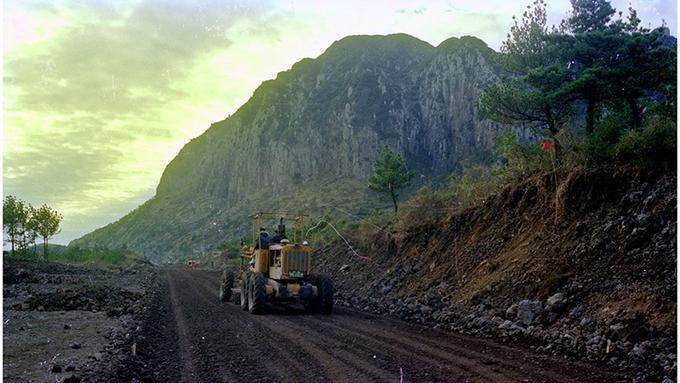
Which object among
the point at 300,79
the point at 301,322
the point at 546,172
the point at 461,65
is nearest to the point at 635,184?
the point at 546,172

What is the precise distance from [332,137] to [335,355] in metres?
91.6

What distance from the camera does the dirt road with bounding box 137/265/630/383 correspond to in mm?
6008

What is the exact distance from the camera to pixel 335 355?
7.27m

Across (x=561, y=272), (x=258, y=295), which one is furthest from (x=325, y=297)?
(x=561, y=272)

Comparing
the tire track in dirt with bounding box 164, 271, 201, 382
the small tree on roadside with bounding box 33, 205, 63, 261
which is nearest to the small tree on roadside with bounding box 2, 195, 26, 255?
the small tree on roadside with bounding box 33, 205, 63, 261

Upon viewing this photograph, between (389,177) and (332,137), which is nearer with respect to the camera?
(389,177)

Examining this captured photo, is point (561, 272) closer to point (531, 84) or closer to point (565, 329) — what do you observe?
point (565, 329)

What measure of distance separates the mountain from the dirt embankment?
47458mm

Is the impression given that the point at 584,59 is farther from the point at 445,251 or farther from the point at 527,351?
the point at 527,351

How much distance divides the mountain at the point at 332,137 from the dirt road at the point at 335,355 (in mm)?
52240

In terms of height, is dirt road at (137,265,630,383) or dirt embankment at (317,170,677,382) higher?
dirt embankment at (317,170,677,382)

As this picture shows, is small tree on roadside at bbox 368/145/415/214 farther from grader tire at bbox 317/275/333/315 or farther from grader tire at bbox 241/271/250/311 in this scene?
grader tire at bbox 317/275/333/315

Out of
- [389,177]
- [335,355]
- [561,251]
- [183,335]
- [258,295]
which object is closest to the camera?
[335,355]

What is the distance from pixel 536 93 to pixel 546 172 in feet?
18.0
